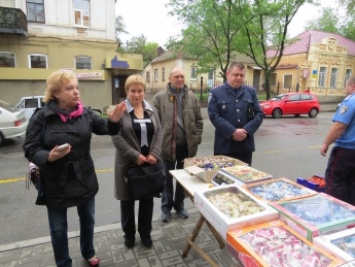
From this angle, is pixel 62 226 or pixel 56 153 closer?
pixel 56 153

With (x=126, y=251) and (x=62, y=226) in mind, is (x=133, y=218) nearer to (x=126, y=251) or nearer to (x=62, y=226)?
(x=126, y=251)

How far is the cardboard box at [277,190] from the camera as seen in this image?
2.05 meters

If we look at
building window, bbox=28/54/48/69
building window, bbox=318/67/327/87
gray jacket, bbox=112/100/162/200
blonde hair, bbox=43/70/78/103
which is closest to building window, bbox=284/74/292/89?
building window, bbox=318/67/327/87

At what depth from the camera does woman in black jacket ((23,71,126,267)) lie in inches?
87.4

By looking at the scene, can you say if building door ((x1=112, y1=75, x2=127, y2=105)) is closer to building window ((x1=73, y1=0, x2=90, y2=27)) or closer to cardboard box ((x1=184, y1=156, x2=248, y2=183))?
building window ((x1=73, y1=0, x2=90, y2=27))

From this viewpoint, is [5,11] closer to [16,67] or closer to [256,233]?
[16,67]

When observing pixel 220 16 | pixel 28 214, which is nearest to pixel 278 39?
pixel 220 16

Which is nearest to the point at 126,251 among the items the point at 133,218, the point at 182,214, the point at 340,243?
the point at 133,218

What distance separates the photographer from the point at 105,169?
6.18 metres

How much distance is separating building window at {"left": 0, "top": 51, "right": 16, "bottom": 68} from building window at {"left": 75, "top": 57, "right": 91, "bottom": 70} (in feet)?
11.1

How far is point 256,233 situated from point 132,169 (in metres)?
1.56

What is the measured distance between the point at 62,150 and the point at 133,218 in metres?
1.35

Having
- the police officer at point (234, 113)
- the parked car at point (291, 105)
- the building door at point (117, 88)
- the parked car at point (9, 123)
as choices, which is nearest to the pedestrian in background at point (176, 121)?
the police officer at point (234, 113)

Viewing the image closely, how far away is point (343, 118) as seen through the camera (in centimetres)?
304
